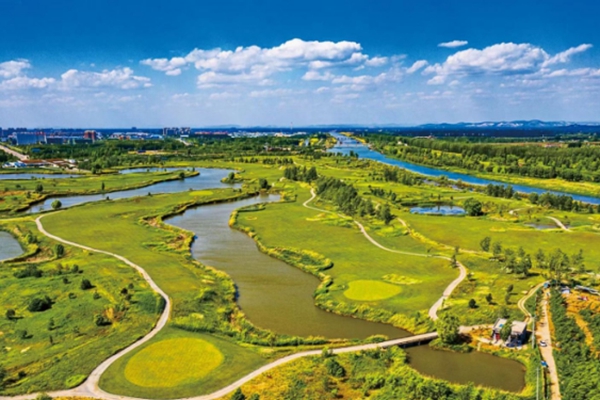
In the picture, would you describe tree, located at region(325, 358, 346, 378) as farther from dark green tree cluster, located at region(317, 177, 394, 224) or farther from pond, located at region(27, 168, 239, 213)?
pond, located at region(27, 168, 239, 213)

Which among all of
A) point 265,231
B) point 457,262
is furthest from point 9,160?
point 457,262

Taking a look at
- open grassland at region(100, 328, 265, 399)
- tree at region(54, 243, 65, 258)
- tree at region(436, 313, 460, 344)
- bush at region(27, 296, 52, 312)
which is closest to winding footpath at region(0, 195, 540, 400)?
open grassland at region(100, 328, 265, 399)

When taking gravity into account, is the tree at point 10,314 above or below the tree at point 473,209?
below

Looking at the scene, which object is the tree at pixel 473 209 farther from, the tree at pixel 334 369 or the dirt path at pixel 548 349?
the tree at pixel 334 369

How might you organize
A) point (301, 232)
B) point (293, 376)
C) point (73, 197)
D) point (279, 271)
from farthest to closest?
point (73, 197) → point (301, 232) → point (279, 271) → point (293, 376)

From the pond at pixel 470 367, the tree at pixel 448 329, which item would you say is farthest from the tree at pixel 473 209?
the pond at pixel 470 367

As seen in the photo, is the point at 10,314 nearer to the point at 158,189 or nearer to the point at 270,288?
the point at 270,288

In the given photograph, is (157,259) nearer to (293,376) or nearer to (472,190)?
(293,376)
